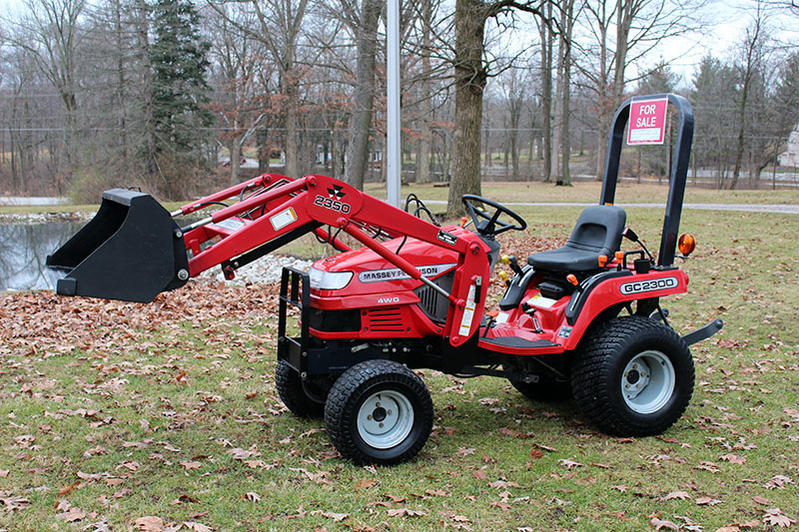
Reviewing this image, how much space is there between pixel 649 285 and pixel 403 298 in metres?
1.87

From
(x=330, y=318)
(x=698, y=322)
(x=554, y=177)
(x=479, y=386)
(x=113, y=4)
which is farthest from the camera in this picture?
(x=554, y=177)

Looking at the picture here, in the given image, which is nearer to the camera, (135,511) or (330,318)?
(135,511)

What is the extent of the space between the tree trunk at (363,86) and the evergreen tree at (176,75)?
1604 centimetres

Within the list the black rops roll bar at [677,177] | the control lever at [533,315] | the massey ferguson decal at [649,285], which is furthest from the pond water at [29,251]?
the black rops roll bar at [677,177]

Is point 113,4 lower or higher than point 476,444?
higher

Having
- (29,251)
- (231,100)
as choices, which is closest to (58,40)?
(231,100)

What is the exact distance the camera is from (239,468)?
4.45m

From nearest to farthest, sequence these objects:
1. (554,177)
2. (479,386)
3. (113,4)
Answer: (479,386)
(113,4)
(554,177)

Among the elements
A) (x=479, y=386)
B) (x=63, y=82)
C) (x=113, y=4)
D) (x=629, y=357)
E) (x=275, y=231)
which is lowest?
(x=479, y=386)

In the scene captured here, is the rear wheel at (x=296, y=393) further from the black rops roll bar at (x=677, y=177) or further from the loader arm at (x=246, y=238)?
the black rops roll bar at (x=677, y=177)

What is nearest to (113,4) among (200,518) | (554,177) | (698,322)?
(554,177)

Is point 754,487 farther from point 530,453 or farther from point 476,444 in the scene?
point 476,444

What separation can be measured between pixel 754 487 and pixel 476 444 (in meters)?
1.75

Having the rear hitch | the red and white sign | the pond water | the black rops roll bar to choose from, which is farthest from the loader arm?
the pond water
